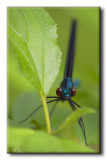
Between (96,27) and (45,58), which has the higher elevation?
(96,27)

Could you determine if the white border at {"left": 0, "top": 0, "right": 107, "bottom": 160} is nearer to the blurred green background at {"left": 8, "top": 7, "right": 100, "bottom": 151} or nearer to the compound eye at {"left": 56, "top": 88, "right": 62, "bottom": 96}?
the blurred green background at {"left": 8, "top": 7, "right": 100, "bottom": 151}

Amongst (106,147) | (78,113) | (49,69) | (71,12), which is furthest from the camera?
(71,12)

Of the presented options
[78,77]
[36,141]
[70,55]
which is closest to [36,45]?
[36,141]

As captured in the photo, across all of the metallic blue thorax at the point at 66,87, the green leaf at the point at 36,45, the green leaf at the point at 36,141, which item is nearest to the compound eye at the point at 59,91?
the metallic blue thorax at the point at 66,87

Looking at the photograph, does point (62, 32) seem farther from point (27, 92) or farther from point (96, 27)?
point (27, 92)

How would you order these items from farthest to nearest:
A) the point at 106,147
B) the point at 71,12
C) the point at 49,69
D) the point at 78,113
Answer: the point at 71,12 < the point at 106,147 < the point at 49,69 < the point at 78,113
